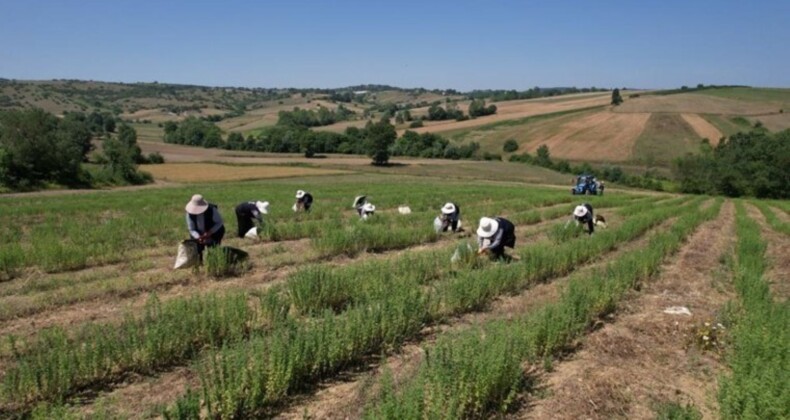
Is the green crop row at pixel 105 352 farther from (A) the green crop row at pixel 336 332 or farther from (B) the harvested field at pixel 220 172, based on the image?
(B) the harvested field at pixel 220 172

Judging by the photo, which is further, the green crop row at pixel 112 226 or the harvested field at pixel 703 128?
the harvested field at pixel 703 128

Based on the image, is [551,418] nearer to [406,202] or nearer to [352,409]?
[352,409]

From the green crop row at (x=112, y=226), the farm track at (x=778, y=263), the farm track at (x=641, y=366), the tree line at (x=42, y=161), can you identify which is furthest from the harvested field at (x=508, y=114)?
the farm track at (x=641, y=366)

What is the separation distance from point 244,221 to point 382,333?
8.23m

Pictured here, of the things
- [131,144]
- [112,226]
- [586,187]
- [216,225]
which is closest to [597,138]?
[586,187]

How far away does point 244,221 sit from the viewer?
44.6 feet

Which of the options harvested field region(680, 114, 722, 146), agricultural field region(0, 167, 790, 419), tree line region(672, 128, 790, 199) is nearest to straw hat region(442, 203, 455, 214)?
agricultural field region(0, 167, 790, 419)

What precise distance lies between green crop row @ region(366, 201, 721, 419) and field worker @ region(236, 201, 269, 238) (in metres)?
8.11

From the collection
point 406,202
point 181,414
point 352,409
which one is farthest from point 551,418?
point 406,202

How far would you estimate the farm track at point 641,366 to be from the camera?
5.19m

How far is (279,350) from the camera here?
5004mm

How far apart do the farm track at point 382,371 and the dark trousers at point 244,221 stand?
24.1 ft

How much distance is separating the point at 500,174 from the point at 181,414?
55800 millimetres

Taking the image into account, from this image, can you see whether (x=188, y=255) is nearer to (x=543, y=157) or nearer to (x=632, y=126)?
(x=543, y=157)
